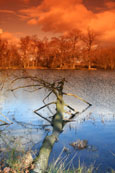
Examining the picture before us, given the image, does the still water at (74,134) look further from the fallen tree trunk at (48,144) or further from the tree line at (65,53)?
the tree line at (65,53)

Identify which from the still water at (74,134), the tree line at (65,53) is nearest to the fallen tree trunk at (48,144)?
the still water at (74,134)

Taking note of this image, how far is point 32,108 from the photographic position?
38.1 feet

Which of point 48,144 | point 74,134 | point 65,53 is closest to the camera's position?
point 48,144

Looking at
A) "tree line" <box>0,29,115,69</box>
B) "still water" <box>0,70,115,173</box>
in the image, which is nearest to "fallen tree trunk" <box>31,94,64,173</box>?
"still water" <box>0,70,115,173</box>

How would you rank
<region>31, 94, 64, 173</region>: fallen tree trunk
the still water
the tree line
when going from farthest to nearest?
the tree line < the still water < <region>31, 94, 64, 173</region>: fallen tree trunk

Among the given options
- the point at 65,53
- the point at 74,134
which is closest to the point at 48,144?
the point at 74,134

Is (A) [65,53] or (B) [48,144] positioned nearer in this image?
(B) [48,144]

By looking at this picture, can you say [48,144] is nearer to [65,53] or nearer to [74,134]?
[74,134]

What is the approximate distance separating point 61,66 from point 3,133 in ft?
176

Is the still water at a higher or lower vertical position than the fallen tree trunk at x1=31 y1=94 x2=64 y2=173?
lower

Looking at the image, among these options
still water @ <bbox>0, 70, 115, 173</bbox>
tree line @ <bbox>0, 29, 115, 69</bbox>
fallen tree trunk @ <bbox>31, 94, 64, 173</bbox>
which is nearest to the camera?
fallen tree trunk @ <bbox>31, 94, 64, 173</bbox>

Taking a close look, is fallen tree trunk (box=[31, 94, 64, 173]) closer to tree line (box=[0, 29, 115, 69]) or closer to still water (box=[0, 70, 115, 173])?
still water (box=[0, 70, 115, 173])

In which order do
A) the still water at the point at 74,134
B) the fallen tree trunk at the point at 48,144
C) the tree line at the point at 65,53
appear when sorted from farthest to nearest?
the tree line at the point at 65,53, the still water at the point at 74,134, the fallen tree trunk at the point at 48,144

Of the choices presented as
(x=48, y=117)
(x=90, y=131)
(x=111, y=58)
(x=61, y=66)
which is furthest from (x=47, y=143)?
(x=61, y=66)
